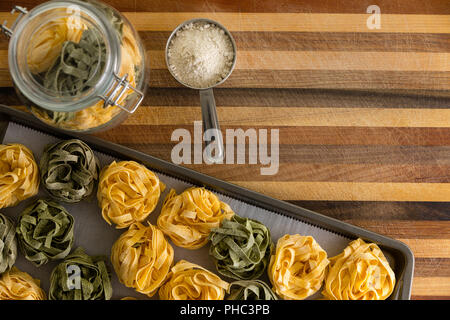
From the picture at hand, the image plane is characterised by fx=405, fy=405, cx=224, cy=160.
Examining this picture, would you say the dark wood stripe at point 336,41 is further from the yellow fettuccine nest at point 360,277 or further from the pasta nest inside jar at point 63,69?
the yellow fettuccine nest at point 360,277

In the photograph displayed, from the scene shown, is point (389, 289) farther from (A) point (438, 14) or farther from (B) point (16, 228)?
(B) point (16, 228)

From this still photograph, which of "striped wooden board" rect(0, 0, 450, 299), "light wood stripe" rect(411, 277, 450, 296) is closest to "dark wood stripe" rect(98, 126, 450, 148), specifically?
"striped wooden board" rect(0, 0, 450, 299)

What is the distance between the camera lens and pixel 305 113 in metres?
1.11

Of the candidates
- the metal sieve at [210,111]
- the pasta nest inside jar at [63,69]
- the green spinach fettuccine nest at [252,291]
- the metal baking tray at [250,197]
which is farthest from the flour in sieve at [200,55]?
the green spinach fettuccine nest at [252,291]

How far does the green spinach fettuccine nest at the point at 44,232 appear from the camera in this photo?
2.96 ft

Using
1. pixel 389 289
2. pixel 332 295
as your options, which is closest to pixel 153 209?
pixel 332 295

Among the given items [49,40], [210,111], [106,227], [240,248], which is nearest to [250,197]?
[240,248]

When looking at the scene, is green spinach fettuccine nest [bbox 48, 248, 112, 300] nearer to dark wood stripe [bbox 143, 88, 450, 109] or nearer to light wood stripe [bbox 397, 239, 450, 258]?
dark wood stripe [bbox 143, 88, 450, 109]

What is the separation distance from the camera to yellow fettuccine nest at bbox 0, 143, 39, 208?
2.97 feet

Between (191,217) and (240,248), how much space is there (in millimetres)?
131

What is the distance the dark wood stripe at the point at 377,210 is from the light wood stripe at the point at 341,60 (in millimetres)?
371

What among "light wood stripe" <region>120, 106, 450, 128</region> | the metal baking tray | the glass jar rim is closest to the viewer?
the glass jar rim

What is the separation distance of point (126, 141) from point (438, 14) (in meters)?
0.93

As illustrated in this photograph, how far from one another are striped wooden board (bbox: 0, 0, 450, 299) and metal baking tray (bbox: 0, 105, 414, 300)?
3.9 inches
